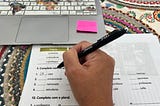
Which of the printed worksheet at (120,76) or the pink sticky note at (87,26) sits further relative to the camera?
the pink sticky note at (87,26)

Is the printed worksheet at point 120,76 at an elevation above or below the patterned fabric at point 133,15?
below

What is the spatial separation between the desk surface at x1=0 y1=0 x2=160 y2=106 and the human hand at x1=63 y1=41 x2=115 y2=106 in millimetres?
138

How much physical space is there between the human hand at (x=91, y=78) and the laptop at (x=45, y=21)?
0.51ft

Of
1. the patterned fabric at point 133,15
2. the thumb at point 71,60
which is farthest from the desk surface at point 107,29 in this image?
the thumb at point 71,60

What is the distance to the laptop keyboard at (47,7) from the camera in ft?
2.50

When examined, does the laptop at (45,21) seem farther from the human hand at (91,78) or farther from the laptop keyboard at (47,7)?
the human hand at (91,78)

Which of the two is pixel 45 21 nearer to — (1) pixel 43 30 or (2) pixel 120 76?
(1) pixel 43 30

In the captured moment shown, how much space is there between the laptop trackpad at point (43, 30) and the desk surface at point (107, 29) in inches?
1.2

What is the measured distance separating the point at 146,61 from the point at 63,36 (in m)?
0.23

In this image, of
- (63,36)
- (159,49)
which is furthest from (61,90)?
(159,49)

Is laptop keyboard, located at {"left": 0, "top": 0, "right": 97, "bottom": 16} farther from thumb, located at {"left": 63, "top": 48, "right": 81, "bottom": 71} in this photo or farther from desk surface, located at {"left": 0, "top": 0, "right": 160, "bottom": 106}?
thumb, located at {"left": 63, "top": 48, "right": 81, "bottom": 71}

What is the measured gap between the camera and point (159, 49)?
659mm

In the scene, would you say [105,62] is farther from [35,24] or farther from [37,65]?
[35,24]

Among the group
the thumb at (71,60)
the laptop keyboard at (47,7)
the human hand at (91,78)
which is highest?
the laptop keyboard at (47,7)
